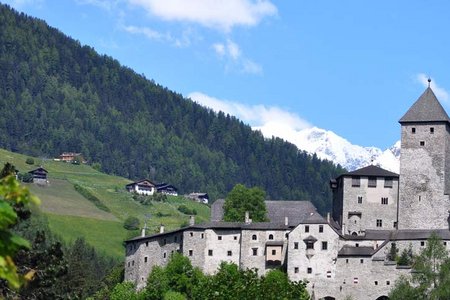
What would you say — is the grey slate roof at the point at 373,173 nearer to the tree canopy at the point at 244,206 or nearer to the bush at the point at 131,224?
the tree canopy at the point at 244,206

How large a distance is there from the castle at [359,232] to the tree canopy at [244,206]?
18.7 feet

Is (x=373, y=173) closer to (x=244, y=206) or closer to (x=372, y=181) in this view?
(x=372, y=181)

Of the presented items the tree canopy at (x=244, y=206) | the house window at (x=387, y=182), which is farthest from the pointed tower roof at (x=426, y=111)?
the tree canopy at (x=244, y=206)

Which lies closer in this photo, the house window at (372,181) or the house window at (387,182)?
the house window at (387,182)

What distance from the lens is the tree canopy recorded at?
333 ft

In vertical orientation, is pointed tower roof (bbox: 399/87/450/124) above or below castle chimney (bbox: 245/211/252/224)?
above

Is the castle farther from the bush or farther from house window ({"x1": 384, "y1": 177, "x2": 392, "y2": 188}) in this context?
the bush

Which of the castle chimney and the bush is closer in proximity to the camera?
the castle chimney

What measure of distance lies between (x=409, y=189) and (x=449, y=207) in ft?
12.2

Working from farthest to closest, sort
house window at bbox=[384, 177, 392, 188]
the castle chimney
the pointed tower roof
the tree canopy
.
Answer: the tree canopy < the castle chimney < the pointed tower roof < house window at bbox=[384, 177, 392, 188]

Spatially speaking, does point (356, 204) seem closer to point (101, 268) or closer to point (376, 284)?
point (376, 284)

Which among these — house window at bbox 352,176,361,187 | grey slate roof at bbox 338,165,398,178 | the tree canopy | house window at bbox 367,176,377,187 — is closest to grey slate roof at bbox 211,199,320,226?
the tree canopy

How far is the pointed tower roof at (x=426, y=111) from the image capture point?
93.0 m

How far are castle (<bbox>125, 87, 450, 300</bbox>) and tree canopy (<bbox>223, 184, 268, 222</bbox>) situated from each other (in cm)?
569
